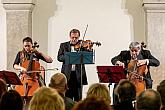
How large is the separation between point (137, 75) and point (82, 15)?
2591 millimetres

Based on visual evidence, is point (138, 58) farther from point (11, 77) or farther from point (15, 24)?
point (15, 24)

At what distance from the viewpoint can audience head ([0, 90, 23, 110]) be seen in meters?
3.15

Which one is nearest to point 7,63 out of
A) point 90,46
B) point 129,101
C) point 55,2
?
point 55,2

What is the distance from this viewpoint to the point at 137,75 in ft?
22.2

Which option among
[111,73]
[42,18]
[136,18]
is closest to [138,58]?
[111,73]

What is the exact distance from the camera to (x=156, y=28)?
845 cm

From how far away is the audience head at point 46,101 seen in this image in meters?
3.05

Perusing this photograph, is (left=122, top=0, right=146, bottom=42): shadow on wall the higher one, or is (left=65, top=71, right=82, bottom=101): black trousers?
(left=122, top=0, right=146, bottom=42): shadow on wall

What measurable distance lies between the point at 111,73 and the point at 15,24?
286 centimetres

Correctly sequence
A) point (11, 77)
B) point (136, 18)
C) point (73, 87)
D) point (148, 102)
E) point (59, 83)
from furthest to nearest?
point (136, 18) < point (73, 87) < point (11, 77) < point (59, 83) < point (148, 102)

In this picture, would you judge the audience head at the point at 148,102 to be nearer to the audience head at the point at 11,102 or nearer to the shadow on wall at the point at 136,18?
the audience head at the point at 11,102

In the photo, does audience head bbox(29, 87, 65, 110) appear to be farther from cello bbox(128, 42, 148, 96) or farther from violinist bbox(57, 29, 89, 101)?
violinist bbox(57, 29, 89, 101)

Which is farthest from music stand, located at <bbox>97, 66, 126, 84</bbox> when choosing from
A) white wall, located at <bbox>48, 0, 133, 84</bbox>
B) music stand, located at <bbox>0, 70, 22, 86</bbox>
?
white wall, located at <bbox>48, 0, 133, 84</bbox>

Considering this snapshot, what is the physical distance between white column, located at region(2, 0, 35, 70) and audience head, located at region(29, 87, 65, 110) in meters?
5.44
